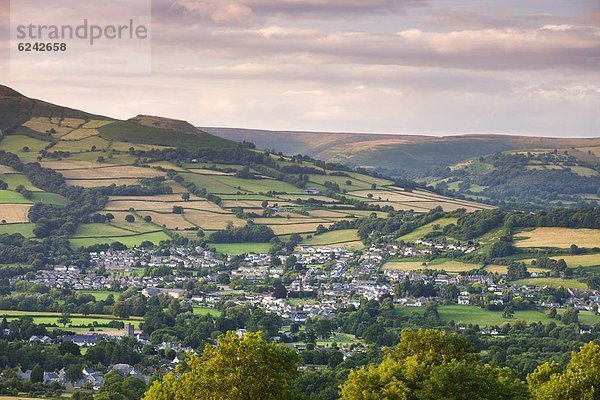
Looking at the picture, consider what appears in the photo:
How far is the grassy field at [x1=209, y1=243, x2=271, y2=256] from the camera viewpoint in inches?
5448

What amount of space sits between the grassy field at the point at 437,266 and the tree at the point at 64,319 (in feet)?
133

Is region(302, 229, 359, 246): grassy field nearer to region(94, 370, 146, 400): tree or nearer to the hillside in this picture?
the hillside

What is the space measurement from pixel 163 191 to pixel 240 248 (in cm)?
2340

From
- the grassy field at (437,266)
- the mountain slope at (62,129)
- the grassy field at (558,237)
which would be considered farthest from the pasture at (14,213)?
the grassy field at (558,237)

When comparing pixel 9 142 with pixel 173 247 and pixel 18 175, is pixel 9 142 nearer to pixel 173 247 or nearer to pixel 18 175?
pixel 18 175

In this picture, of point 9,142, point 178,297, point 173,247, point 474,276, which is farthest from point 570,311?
point 9,142

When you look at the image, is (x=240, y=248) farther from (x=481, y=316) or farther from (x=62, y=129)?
(x=62, y=129)

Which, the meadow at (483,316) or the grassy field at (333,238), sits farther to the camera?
the grassy field at (333,238)

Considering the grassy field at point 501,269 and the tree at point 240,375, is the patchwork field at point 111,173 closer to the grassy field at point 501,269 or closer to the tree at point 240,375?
the grassy field at point 501,269

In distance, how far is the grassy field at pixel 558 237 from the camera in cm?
12794

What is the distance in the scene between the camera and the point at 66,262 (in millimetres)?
128750

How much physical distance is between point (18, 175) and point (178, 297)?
58.5 m

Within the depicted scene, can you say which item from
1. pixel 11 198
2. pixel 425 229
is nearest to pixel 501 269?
pixel 425 229

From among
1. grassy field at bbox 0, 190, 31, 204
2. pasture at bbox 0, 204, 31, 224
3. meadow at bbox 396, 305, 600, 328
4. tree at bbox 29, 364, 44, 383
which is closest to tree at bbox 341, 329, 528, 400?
tree at bbox 29, 364, 44, 383
